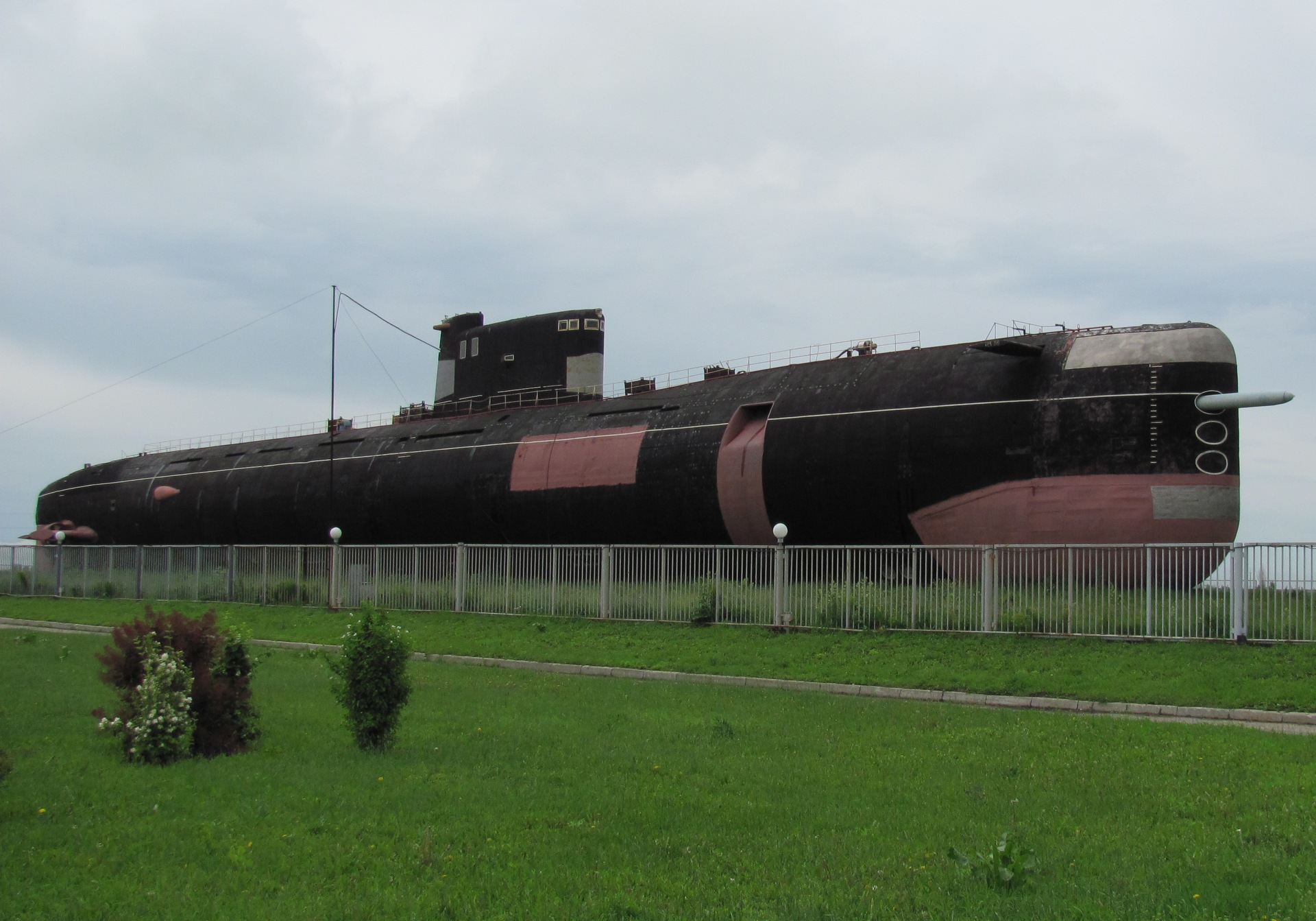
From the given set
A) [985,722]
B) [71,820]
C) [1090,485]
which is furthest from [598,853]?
[1090,485]

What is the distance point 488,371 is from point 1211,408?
25.5 metres

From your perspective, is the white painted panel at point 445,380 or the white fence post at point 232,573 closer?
the white fence post at point 232,573

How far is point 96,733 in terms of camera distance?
476 inches

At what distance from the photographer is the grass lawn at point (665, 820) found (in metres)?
6.64

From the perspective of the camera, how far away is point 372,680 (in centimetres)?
1139

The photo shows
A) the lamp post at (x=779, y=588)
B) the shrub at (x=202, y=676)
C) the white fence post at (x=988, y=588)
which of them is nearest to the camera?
the shrub at (x=202, y=676)

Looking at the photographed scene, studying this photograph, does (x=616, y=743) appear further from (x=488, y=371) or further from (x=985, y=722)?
(x=488, y=371)

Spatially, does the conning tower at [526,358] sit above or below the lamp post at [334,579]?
above

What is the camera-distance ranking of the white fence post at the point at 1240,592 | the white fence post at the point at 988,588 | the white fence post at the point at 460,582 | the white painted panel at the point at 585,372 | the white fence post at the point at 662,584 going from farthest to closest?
the white painted panel at the point at 585,372, the white fence post at the point at 460,582, the white fence post at the point at 662,584, the white fence post at the point at 988,588, the white fence post at the point at 1240,592

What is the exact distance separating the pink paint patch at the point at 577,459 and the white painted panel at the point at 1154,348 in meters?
12.0

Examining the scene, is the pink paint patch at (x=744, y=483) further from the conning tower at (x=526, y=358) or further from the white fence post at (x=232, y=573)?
the white fence post at (x=232, y=573)

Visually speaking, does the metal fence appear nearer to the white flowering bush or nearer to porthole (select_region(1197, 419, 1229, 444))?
porthole (select_region(1197, 419, 1229, 444))

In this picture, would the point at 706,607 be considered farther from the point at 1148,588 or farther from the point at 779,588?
the point at 1148,588

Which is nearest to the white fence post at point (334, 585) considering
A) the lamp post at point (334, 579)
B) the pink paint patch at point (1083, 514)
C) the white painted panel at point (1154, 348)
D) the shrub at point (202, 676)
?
the lamp post at point (334, 579)
